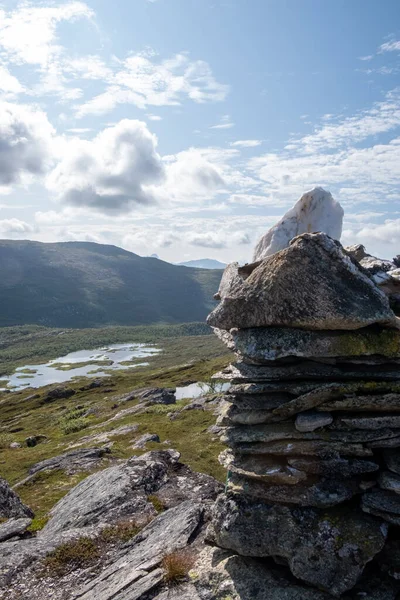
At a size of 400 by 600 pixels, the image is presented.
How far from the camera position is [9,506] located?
A: 24547mm

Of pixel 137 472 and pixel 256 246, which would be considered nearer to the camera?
pixel 256 246

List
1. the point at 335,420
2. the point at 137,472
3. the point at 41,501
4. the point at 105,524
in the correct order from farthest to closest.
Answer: the point at 41,501 < the point at 137,472 < the point at 105,524 < the point at 335,420

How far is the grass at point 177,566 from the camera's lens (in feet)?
45.2

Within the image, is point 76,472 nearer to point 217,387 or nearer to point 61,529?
point 61,529

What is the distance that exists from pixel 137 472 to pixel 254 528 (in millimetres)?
12684

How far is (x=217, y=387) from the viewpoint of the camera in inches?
5148

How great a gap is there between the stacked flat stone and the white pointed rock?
5.92 m

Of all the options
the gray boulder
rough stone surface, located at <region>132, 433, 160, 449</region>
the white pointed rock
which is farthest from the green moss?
rough stone surface, located at <region>132, 433, 160, 449</region>

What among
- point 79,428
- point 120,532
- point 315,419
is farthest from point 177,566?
point 79,428

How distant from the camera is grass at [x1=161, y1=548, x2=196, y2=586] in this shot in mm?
13773

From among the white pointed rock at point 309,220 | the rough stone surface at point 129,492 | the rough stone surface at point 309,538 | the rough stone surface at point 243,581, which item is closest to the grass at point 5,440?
the rough stone surface at point 129,492

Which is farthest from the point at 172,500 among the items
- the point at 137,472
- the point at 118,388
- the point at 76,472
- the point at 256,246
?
the point at 118,388

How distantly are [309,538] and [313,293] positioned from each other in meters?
7.55

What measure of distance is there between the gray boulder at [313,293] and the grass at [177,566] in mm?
8290
